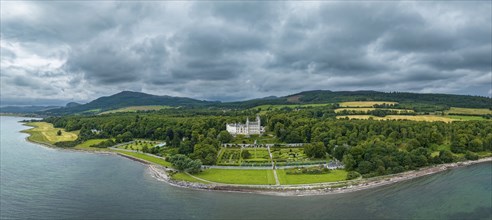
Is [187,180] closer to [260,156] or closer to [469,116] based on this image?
[260,156]

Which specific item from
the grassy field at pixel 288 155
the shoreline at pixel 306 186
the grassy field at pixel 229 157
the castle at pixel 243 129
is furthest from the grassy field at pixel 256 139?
the shoreline at pixel 306 186

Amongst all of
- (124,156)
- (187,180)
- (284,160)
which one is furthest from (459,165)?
(124,156)

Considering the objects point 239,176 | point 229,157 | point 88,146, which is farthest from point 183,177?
point 88,146

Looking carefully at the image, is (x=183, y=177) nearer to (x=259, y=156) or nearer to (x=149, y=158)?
(x=149, y=158)

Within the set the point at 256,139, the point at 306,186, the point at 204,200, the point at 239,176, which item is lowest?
the point at 204,200

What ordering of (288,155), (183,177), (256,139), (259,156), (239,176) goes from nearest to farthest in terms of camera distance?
(239,176) < (183,177) < (288,155) < (259,156) < (256,139)

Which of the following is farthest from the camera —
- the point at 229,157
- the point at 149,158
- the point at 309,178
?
the point at 149,158

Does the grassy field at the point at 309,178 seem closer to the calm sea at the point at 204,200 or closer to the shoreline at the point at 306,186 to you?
the shoreline at the point at 306,186

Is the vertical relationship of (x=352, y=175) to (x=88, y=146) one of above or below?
below
